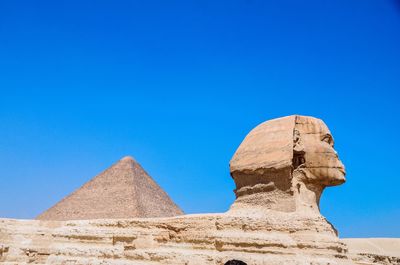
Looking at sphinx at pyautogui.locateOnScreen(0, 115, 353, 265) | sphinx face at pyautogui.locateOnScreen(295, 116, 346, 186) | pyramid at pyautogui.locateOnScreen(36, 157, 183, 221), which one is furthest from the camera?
pyramid at pyautogui.locateOnScreen(36, 157, 183, 221)

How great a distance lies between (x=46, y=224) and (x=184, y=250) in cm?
377

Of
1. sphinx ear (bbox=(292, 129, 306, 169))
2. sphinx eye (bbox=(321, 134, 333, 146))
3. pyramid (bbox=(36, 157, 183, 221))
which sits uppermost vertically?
pyramid (bbox=(36, 157, 183, 221))

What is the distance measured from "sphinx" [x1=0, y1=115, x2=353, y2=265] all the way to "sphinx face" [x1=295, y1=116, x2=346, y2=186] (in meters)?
0.02

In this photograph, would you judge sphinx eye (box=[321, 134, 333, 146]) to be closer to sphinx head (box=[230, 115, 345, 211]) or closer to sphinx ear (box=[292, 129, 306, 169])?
sphinx head (box=[230, 115, 345, 211])

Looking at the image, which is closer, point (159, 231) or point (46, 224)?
point (159, 231)

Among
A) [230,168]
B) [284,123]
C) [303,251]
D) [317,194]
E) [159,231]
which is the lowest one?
[303,251]

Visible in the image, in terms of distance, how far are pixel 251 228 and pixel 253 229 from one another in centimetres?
4

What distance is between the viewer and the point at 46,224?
37.2 ft

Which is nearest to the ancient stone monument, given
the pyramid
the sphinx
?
the sphinx

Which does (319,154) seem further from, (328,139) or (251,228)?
(251,228)

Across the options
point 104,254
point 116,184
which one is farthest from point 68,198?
point 104,254

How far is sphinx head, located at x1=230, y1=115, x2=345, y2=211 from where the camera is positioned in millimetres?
9188

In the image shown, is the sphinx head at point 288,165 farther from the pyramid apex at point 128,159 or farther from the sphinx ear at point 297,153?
the pyramid apex at point 128,159

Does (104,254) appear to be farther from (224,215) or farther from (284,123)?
(284,123)
